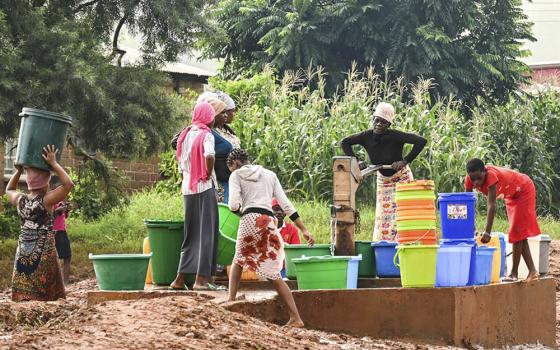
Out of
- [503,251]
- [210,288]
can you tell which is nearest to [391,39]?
[503,251]

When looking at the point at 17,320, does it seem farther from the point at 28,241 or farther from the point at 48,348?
the point at 48,348

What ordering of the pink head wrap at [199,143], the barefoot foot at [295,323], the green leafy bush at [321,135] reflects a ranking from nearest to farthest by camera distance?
the barefoot foot at [295,323]
the pink head wrap at [199,143]
the green leafy bush at [321,135]

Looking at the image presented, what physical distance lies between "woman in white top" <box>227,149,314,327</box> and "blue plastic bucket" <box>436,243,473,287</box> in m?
1.23

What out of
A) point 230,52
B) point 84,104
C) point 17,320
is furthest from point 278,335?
point 230,52

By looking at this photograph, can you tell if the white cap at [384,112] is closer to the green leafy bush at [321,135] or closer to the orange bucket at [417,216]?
the orange bucket at [417,216]

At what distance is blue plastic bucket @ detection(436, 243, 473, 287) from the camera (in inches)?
338

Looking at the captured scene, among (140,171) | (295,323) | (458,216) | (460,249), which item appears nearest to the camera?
(295,323)

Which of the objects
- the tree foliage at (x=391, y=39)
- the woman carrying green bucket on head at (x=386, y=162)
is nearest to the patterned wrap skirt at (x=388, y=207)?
the woman carrying green bucket on head at (x=386, y=162)

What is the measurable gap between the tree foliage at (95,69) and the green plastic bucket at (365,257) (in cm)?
537

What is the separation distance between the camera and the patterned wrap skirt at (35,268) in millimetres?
8352

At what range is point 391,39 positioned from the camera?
25.0 meters

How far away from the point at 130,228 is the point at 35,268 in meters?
8.53

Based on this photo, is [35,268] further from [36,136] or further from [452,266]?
[452,266]

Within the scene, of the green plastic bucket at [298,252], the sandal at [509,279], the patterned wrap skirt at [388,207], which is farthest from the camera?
the patterned wrap skirt at [388,207]
